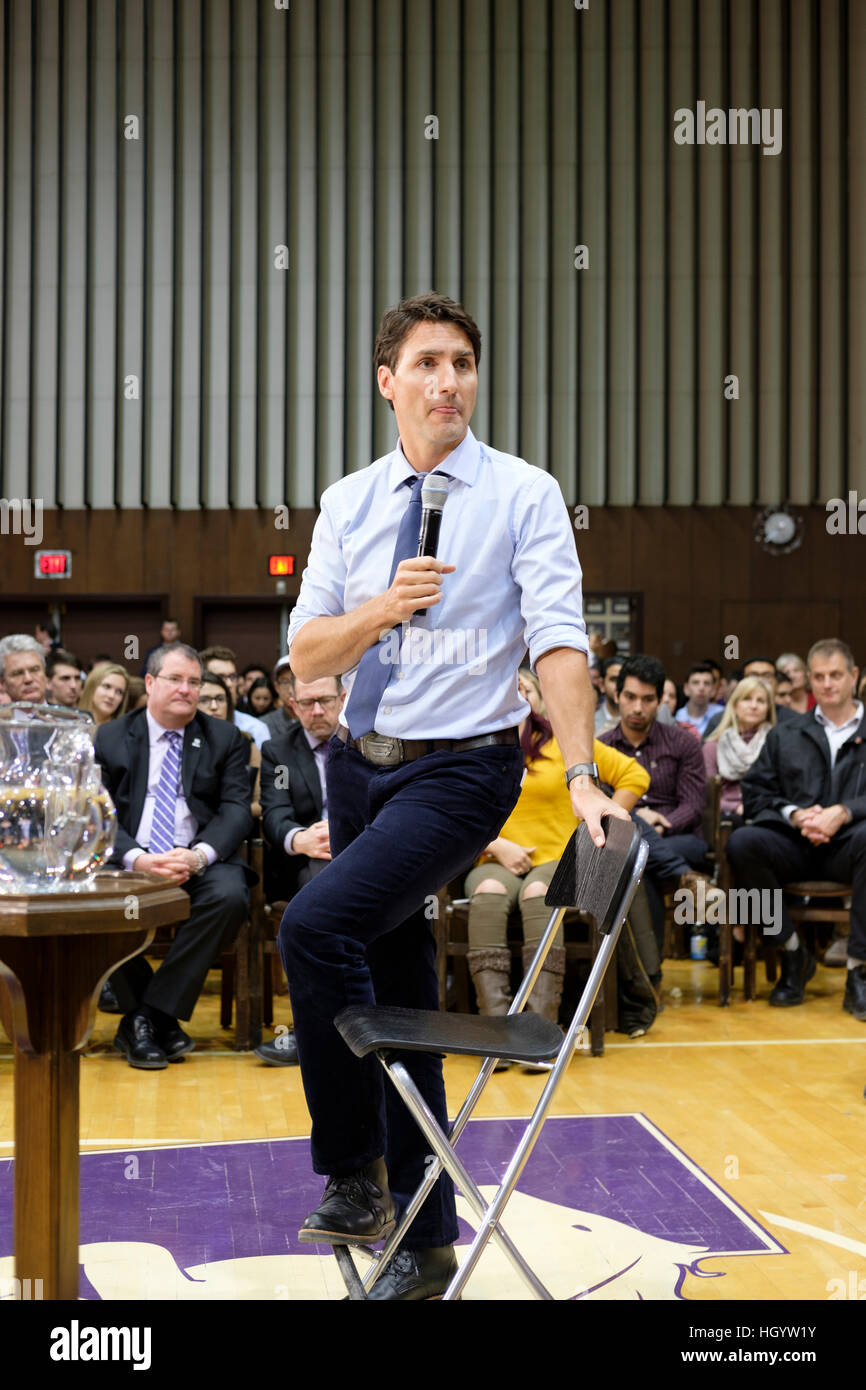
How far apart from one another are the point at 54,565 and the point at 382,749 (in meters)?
8.58

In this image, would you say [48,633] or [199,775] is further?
[48,633]

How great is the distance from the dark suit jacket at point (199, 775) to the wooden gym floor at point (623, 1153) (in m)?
0.76

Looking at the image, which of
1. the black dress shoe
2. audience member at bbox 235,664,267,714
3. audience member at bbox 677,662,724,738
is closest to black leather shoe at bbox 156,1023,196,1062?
the black dress shoe

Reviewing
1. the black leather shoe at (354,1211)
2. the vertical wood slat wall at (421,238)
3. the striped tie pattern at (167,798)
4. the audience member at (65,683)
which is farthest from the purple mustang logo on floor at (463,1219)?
the vertical wood slat wall at (421,238)

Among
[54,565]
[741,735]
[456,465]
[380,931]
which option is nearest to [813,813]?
[741,735]

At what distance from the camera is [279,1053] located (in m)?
4.21

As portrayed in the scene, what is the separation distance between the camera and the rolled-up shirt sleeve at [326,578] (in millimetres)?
Answer: 2309

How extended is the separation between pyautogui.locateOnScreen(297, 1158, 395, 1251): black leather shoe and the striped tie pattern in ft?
8.00

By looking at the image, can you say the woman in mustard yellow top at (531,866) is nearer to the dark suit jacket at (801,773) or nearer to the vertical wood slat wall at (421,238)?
the dark suit jacket at (801,773)

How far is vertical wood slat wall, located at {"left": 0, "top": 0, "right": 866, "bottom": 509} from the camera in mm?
9867

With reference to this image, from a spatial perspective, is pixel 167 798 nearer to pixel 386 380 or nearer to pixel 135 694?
pixel 135 694

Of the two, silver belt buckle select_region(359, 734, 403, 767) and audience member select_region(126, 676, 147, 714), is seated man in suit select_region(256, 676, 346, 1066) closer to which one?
audience member select_region(126, 676, 147, 714)

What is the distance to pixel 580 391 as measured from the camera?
10.1 metres
